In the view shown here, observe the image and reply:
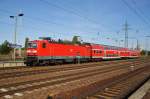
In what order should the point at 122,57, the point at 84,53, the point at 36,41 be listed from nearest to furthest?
1. the point at 36,41
2. the point at 84,53
3. the point at 122,57

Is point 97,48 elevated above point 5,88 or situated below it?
above

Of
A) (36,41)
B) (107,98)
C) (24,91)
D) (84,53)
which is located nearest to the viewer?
(107,98)

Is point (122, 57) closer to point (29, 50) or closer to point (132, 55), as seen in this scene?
point (132, 55)

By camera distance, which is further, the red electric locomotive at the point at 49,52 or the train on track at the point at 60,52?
the train on track at the point at 60,52

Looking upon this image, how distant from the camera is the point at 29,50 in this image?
95.6ft

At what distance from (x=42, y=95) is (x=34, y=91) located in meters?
1.09

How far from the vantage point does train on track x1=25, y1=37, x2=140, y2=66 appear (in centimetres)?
2856

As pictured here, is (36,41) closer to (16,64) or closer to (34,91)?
(16,64)

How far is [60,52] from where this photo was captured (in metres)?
33.4

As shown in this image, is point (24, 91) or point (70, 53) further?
point (70, 53)

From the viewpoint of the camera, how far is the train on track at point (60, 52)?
28558mm

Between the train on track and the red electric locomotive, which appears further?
the train on track

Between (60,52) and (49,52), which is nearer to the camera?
(49,52)

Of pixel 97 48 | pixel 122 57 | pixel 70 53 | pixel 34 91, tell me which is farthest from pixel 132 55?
pixel 34 91
